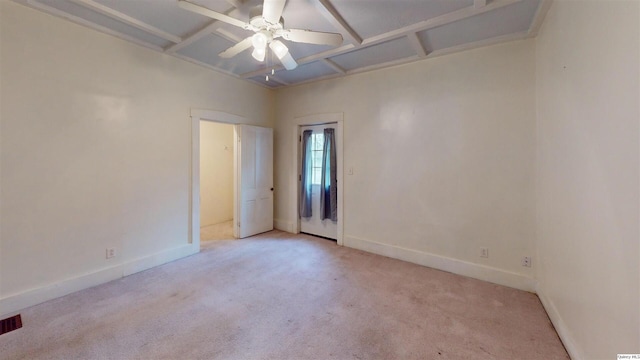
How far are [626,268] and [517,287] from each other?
1.86 meters

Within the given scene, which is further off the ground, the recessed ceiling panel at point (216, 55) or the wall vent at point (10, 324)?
the recessed ceiling panel at point (216, 55)

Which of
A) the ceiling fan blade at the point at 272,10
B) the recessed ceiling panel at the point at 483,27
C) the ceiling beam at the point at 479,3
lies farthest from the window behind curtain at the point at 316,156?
the ceiling beam at the point at 479,3

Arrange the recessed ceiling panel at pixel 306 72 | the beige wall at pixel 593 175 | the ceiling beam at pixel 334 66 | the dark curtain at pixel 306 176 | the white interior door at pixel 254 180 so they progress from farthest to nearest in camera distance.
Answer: the dark curtain at pixel 306 176
the white interior door at pixel 254 180
the recessed ceiling panel at pixel 306 72
the ceiling beam at pixel 334 66
the beige wall at pixel 593 175

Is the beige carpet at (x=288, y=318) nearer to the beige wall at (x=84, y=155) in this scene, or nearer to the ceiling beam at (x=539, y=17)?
the beige wall at (x=84, y=155)

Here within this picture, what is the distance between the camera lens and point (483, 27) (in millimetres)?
2469

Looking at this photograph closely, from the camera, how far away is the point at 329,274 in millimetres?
2961

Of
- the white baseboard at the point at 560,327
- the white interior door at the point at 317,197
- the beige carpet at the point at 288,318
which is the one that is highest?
the white interior door at the point at 317,197

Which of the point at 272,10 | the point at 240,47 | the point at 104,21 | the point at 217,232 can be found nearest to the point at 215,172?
the point at 217,232

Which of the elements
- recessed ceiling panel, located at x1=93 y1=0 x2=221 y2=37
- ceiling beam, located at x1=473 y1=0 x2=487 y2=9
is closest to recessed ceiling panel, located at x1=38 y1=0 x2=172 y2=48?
recessed ceiling panel, located at x1=93 y1=0 x2=221 y2=37

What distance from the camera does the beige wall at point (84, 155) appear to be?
86.3 inches

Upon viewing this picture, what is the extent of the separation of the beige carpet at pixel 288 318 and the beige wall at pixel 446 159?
43 cm

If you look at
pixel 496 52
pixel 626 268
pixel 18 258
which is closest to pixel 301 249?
pixel 18 258

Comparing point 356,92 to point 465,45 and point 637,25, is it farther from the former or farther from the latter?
point 637,25

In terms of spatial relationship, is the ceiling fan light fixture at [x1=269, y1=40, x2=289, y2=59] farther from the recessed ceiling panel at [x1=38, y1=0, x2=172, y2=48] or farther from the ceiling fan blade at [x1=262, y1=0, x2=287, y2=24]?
the recessed ceiling panel at [x1=38, y1=0, x2=172, y2=48]
